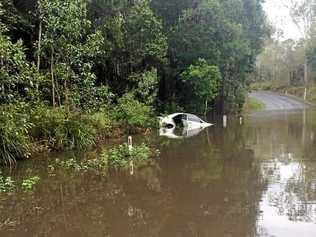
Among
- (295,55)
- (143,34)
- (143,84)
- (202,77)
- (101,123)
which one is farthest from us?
(295,55)

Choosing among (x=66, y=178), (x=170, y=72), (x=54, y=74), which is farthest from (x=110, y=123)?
(x=170, y=72)

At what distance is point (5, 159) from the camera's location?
597 inches

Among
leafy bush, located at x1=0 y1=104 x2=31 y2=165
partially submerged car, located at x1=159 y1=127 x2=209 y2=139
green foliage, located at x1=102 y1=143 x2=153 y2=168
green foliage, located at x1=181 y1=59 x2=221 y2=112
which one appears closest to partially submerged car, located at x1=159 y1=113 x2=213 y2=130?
partially submerged car, located at x1=159 y1=127 x2=209 y2=139

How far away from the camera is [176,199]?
997cm

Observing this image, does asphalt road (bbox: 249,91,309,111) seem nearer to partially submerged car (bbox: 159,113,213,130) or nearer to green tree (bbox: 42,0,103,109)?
partially submerged car (bbox: 159,113,213,130)

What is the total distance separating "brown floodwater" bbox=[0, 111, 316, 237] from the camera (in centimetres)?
796

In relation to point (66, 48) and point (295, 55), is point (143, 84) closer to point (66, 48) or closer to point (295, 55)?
point (66, 48)

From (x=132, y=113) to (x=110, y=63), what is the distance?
5.81m

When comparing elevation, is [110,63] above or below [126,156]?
above

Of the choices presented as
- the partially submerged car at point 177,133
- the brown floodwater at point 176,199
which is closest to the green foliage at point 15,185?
the brown floodwater at point 176,199

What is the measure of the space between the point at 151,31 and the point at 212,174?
18.9 meters

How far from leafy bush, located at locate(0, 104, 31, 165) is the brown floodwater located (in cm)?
59

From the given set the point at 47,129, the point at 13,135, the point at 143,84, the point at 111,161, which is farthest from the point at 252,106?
the point at 13,135

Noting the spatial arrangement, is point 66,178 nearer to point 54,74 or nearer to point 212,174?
point 212,174
